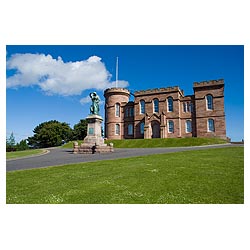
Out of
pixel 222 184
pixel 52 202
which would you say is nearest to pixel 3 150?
pixel 52 202

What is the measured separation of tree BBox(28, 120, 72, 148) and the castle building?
1936 centimetres

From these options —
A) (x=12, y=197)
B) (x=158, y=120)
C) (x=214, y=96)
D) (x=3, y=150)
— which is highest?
(x=214, y=96)

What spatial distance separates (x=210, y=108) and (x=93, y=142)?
26.9 metres

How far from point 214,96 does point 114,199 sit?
3833cm

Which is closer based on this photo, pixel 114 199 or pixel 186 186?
pixel 114 199

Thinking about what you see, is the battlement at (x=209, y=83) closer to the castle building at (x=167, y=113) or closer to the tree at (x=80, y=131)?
the castle building at (x=167, y=113)

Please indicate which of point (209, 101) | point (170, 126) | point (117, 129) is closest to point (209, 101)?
point (209, 101)

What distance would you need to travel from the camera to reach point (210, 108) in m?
39.4

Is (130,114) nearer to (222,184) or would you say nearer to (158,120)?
(158,120)

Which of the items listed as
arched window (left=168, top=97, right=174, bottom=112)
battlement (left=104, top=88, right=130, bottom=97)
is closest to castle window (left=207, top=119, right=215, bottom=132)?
arched window (left=168, top=97, right=174, bottom=112)

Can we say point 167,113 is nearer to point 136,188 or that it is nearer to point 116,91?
point 116,91

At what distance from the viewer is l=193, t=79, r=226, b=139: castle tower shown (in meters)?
38.3

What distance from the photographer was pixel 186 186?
6465 millimetres

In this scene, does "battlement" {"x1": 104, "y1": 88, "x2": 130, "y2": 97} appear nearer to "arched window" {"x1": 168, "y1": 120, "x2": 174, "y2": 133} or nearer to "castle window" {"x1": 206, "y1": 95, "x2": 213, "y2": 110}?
"arched window" {"x1": 168, "y1": 120, "x2": 174, "y2": 133}
